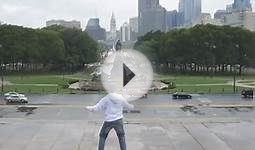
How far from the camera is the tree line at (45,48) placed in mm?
91250

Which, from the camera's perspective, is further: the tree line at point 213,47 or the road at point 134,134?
the tree line at point 213,47

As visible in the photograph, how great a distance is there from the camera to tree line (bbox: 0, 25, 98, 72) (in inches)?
3593

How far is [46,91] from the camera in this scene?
55000 mm

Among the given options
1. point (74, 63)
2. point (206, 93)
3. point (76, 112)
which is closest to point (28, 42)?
point (74, 63)

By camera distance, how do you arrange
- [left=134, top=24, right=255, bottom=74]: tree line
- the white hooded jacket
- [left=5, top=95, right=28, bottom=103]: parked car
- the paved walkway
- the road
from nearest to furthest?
the white hooded jacket
the paved walkway
the road
[left=5, top=95, right=28, bottom=103]: parked car
[left=134, top=24, right=255, bottom=74]: tree line

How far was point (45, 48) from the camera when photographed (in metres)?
95.8
